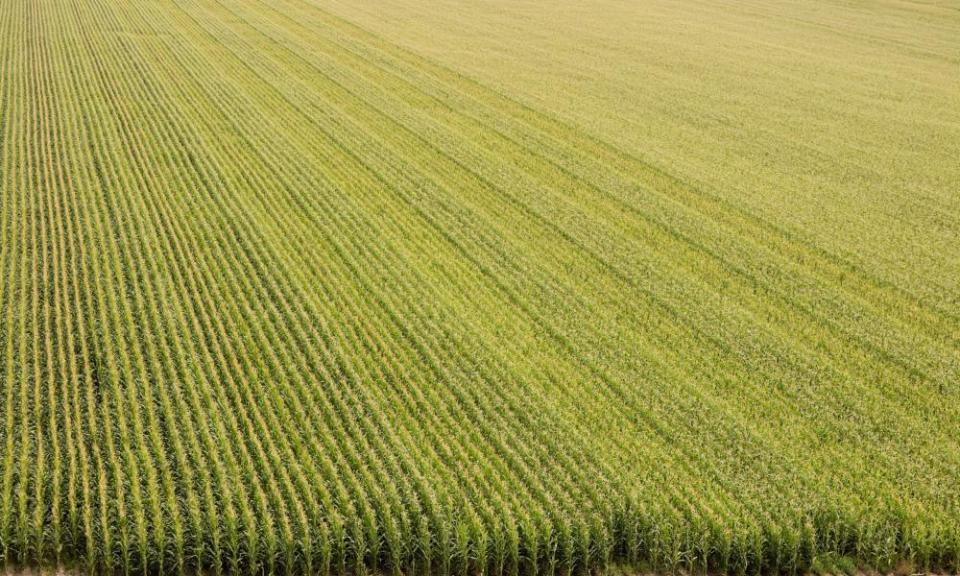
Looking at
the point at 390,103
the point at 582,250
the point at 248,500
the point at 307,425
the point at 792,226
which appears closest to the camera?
the point at 248,500

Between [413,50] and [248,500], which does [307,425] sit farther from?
[413,50]

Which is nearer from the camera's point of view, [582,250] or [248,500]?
[248,500]

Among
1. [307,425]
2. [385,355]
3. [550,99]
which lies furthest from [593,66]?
[307,425]

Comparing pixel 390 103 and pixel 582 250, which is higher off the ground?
pixel 390 103

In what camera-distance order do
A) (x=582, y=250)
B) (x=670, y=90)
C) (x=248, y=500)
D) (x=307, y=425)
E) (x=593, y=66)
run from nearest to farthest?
(x=248, y=500), (x=307, y=425), (x=582, y=250), (x=670, y=90), (x=593, y=66)

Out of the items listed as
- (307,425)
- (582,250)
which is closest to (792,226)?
(582,250)

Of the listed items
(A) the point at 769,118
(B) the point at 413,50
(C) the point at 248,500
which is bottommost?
A: (C) the point at 248,500
